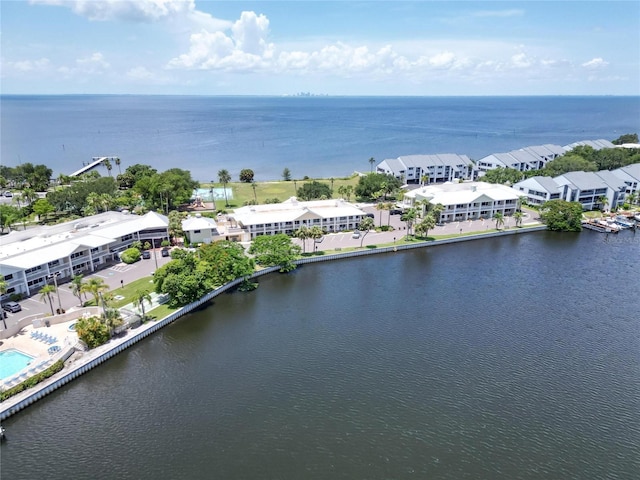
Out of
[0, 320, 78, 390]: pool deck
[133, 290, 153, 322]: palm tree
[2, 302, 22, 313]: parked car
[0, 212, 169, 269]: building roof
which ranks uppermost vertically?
[0, 212, 169, 269]: building roof

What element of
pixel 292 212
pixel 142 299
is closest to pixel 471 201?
pixel 292 212

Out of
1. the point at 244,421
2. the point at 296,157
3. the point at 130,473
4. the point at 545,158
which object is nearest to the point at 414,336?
the point at 244,421

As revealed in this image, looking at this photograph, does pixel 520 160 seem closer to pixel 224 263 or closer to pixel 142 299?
pixel 224 263

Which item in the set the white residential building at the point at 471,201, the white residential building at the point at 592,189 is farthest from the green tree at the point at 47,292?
the white residential building at the point at 592,189

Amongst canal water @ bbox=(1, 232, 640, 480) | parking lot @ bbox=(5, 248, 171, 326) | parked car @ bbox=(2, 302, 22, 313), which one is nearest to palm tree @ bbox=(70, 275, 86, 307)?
parking lot @ bbox=(5, 248, 171, 326)

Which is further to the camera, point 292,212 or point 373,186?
point 373,186

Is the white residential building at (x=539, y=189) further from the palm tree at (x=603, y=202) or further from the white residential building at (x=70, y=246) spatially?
the white residential building at (x=70, y=246)

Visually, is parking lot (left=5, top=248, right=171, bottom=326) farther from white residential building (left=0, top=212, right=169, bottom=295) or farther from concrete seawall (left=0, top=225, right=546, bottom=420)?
concrete seawall (left=0, top=225, right=546, bottom=420)
